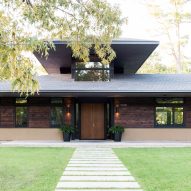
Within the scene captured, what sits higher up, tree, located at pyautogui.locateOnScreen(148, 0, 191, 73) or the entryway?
tree, located at pyautogui.locateOnScreen(148, 0, 191, 73)

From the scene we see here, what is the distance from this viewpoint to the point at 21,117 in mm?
20438

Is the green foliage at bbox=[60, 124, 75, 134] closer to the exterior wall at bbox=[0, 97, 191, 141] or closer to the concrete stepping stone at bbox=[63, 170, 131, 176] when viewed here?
the exterior wall at bbox=[0, 97, 191, 141]

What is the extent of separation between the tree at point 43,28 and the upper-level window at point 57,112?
995 centimetres

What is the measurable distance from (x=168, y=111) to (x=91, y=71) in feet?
13.6

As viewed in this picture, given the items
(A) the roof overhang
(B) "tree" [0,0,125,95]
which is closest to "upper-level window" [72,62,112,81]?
(A) the roof overhang

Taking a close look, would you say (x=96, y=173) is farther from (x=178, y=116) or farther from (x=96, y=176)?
(x=178, y=116)

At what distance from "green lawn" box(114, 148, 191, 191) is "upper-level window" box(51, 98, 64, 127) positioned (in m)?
7.03

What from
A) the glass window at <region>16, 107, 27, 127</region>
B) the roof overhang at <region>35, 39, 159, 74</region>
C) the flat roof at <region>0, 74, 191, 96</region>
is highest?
the roof overhang at <region>35, 39, 159, 74</region>

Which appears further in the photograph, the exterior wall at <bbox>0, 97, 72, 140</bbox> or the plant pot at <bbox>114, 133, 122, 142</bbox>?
the exterior wall at <bbox>0, 97, 72, 140</bbox>

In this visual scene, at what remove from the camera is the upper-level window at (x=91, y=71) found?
20.9 metres

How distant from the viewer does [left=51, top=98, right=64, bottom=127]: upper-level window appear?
20.4m

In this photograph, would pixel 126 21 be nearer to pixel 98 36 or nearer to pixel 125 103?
pixel 98 36

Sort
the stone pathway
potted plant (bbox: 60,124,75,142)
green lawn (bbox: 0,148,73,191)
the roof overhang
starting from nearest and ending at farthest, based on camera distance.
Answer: the stone pathway → green lawn (bbox: 0,148,73,191) → the roof overhang → potted plant (bbox: 60,124,75,142)

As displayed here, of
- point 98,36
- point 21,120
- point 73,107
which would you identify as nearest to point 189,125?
point 73,107
